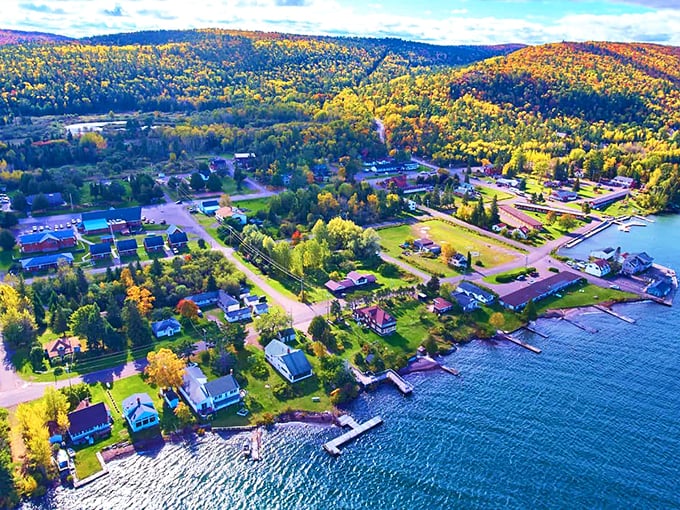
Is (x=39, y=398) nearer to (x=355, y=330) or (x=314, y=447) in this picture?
(x=314, y=447)

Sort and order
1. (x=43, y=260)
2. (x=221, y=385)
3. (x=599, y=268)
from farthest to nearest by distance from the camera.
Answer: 1. (x=599, y=268)
2. (x=43, y=260)
3. (x=221, y=385)

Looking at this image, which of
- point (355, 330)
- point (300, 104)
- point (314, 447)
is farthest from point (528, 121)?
point (314, 447)

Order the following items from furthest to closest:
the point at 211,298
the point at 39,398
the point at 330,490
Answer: the point at 211,298, the point at 39,398, the point at 330,490

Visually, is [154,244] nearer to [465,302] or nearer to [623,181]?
[465,302]

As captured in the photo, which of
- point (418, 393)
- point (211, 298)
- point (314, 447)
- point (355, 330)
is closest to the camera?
point (314, 447)

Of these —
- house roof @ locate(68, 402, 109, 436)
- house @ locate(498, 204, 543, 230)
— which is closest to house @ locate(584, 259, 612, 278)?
house @ locate(498, 204, 543, 230)

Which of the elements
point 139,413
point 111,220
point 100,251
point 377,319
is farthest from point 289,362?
point 111,220

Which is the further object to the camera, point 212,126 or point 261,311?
point 212,126
